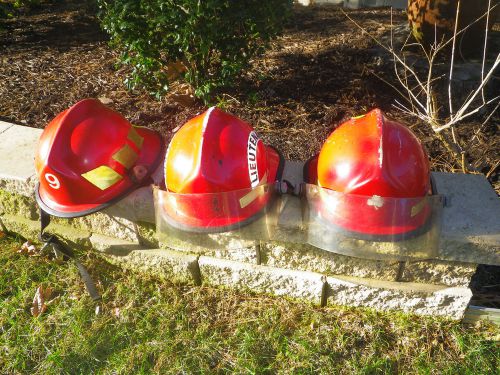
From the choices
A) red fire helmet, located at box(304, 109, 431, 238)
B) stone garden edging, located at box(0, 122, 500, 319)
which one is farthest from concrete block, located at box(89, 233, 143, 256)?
red fire helmet, located at box(304, 109, 431, 238)

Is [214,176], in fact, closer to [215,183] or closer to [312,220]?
[215,183]

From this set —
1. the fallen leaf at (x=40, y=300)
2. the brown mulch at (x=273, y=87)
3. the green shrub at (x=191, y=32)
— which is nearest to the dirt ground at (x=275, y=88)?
the brown mulch at (x=273, y=87)

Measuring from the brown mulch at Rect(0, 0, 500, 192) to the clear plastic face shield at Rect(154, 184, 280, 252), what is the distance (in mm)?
1218

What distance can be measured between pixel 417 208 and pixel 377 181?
0.27 metres

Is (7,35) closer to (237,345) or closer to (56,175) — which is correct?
(56,175)

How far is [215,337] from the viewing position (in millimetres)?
2641

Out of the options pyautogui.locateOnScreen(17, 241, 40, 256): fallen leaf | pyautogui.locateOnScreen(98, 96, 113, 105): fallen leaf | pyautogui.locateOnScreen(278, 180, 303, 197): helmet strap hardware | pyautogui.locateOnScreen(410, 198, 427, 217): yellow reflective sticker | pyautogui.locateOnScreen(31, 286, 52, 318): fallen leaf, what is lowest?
pyautogui.locateOnScreen(31, 286, 52, 318): fallen leaf

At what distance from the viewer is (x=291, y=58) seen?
4906mm

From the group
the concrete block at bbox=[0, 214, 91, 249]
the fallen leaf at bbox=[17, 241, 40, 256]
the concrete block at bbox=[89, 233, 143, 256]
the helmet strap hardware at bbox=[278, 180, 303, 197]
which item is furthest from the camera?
the fallen leaf at bbox=[17, 241, 40, 256]

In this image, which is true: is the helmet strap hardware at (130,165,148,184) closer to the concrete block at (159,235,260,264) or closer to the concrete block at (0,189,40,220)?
the concrete block at (159,235,260,264)

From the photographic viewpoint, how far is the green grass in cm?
248

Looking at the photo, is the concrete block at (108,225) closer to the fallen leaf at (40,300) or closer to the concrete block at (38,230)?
the concrete block at (38,230)

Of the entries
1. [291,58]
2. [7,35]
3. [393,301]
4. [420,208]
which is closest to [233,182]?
[420,208]

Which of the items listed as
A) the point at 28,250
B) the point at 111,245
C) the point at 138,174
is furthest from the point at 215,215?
the point at 28,250
